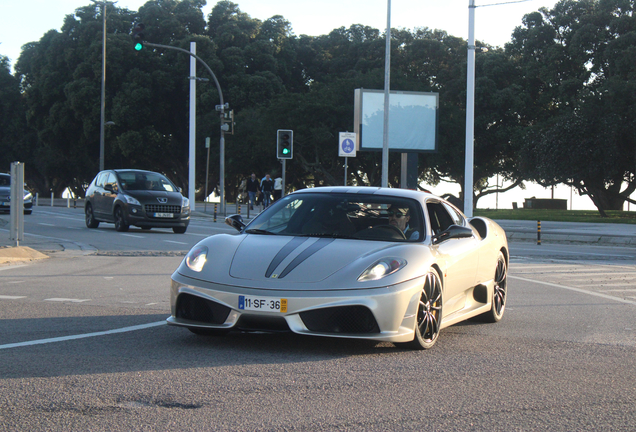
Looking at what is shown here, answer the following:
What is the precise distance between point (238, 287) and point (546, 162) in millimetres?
39960

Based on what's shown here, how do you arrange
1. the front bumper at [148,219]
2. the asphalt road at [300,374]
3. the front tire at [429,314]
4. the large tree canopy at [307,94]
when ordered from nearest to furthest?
the asphalt road at [300,374], the front tire at [429,314], the front bumper at [148,219], the large tree canopy at [307,94]

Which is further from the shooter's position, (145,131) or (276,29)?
(276,29)

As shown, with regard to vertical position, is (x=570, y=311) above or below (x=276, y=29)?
below

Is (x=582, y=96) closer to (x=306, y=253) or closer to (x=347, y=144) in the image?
(x=347, y=144)

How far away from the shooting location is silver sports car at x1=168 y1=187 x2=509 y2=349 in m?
5.74

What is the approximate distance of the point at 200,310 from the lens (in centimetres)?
608

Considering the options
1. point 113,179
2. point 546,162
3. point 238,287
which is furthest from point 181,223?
point 546,162

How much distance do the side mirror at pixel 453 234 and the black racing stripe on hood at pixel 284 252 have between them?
3.78 feet

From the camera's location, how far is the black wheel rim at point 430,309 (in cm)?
614

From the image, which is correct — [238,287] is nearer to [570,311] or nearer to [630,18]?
[570,311]

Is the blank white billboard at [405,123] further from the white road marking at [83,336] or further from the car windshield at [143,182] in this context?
the white road marking at [83,336]

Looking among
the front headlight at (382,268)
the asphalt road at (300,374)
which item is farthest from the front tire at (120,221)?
the front headlight at (382,268)

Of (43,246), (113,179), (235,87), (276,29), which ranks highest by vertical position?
(276,29)

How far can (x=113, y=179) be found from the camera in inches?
888
